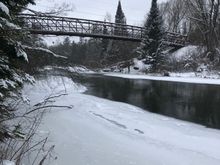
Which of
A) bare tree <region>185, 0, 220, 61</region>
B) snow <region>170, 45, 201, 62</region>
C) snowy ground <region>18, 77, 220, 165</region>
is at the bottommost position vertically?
snowy ground <region>18, 77, 220, 165</region>

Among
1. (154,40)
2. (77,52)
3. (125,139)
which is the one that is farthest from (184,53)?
(125,139)

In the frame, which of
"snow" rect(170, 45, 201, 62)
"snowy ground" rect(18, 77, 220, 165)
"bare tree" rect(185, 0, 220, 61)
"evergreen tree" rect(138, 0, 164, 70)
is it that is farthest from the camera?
"evergreen tree" rect(138, 0, 164, 70)

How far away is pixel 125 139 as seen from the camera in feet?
30.6

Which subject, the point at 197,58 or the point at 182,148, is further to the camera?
the point at 197,58

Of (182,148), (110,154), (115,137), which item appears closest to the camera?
(110,154)

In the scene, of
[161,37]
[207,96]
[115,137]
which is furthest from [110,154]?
[161,37]

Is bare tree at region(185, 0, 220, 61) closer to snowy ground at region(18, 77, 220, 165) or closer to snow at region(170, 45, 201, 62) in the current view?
snow at region(170, 45, 201, 62)

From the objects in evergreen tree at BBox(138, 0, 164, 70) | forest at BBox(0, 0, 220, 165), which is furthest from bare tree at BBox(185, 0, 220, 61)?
evergreen tree at BBox(138, 0, 164, 70)

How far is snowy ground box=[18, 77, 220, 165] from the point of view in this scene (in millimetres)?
7551

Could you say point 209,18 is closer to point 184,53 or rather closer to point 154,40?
point 184,53

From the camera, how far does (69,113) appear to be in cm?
1310

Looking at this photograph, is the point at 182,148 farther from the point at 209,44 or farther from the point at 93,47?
the point at 93,47

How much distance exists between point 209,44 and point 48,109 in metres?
35.0

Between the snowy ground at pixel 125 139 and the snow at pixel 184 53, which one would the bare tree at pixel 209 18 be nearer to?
the snow at pixel 184 53
